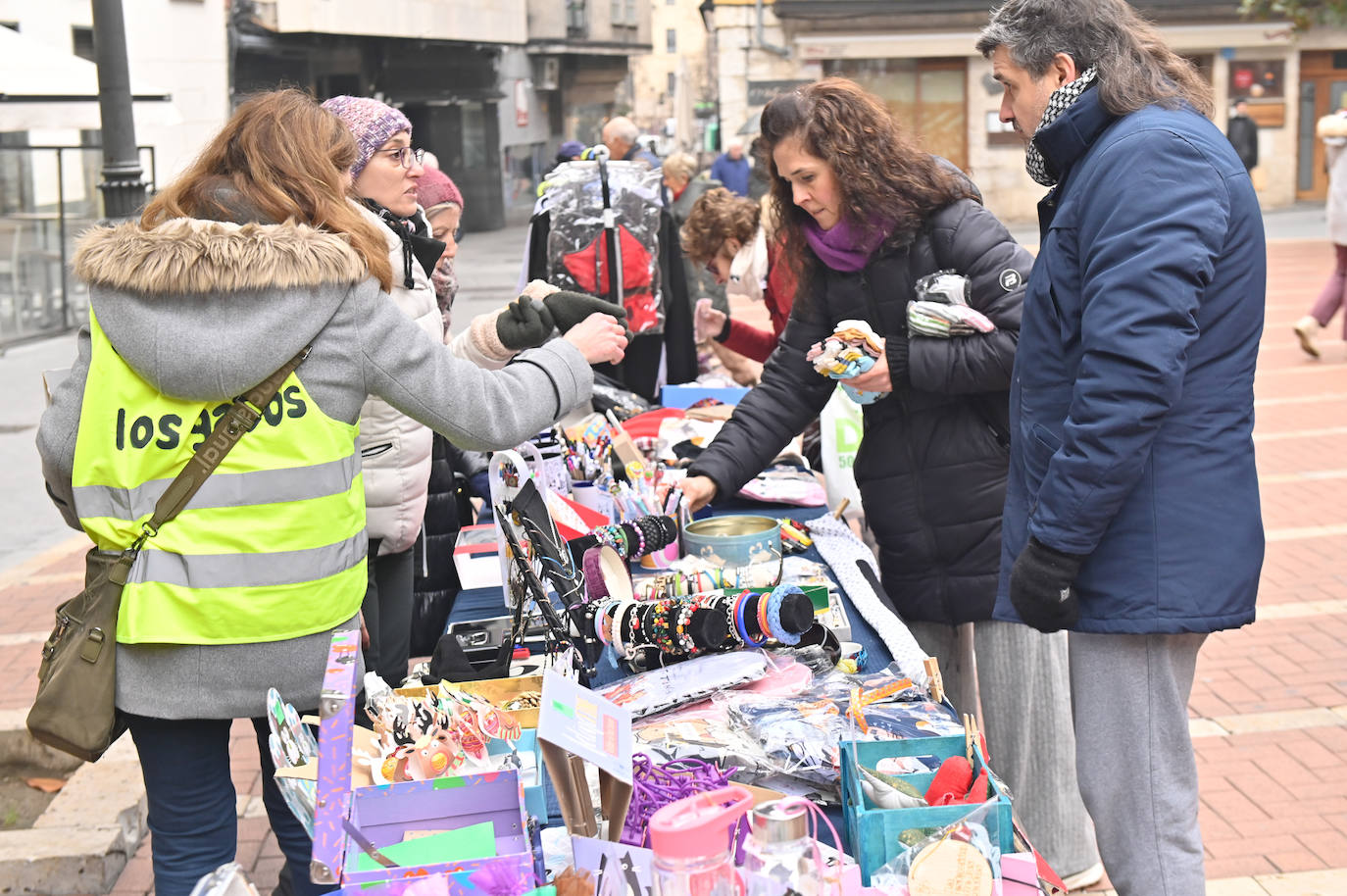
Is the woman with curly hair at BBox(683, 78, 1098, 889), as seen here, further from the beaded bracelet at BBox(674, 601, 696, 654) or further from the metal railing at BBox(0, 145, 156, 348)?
the metal railing at BBox(0, 145, 156, 348)

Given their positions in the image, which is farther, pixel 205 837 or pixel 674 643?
pixel 674 643

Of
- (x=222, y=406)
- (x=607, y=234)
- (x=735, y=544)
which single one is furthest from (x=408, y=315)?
(x=607, y=234)

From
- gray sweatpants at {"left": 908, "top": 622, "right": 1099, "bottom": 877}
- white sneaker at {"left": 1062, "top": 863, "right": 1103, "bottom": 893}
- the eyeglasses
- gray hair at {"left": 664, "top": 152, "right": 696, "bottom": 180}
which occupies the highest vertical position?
gray hair at {"left": 664, "top": 152, "right": 696, "bottom": 180}

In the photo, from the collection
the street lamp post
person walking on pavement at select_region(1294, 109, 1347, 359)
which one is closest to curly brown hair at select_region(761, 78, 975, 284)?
the street lamp post

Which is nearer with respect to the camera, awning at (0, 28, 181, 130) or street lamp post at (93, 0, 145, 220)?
street lamp post at (93, 0, 145, 220)

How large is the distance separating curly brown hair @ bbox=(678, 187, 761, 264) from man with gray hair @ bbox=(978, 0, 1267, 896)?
3.15 metres

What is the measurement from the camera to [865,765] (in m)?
2.12

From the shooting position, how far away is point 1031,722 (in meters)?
3.41

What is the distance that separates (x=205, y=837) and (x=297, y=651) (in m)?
0.42

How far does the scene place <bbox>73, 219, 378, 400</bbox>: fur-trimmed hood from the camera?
2.18m

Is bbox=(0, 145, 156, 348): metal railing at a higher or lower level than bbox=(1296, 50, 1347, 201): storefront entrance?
lower

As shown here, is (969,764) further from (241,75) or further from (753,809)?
(241,75)

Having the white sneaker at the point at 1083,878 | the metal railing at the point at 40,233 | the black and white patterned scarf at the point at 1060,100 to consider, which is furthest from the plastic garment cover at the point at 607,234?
the metal railing at the point at 40,233

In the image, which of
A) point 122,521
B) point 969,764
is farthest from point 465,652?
point 969,764
